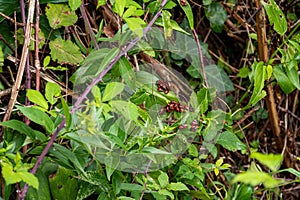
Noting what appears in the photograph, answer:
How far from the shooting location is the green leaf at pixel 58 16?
114 cm

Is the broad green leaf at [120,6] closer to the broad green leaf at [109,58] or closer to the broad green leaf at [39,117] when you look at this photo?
the broad green leaf at [109,58]

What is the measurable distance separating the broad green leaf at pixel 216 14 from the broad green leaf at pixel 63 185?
2.62 ft

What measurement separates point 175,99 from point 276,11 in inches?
13.3

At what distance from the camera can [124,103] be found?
31.8 inches

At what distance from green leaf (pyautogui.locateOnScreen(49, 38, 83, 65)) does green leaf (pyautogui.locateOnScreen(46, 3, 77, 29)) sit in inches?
1.6

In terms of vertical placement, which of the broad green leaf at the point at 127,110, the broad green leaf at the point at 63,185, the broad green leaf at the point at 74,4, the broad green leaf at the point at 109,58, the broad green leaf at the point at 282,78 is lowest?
the broad green leaf at the point at 63,185

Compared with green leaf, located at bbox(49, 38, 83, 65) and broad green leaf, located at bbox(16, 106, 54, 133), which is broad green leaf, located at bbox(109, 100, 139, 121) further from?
green leaf, located at bbox(49, 38, 83, 65)

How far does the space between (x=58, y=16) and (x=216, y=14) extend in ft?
1.90

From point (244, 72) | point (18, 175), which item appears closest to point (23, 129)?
point (18, 175)

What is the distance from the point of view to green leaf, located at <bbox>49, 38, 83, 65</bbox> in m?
1.11

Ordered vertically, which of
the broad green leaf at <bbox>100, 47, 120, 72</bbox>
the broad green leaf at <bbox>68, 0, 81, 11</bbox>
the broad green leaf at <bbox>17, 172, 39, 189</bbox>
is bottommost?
the broad green leaf at <bbox>17, 172, 39, 189</bbox>

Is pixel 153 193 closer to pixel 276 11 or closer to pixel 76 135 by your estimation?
pixel 76 135

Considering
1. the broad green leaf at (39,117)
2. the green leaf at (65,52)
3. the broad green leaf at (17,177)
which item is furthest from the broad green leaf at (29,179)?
the green leaf at (65,52)

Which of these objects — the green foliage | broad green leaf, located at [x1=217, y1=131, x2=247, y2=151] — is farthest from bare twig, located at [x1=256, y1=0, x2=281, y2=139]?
the green foliage
